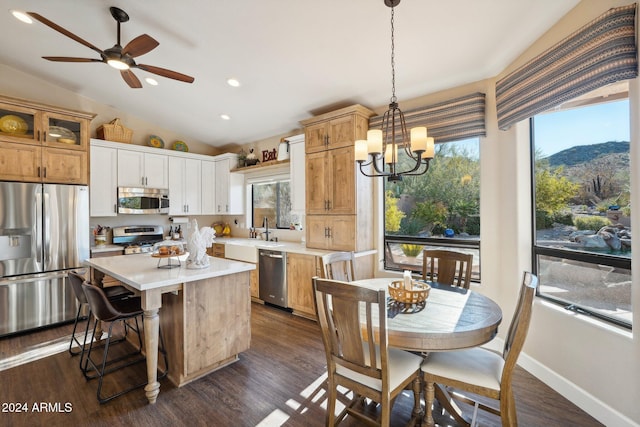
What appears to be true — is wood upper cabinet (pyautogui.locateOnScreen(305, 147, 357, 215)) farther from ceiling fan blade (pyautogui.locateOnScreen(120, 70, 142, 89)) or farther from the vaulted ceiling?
ceiling fan blade (pyautogui.locateOnScreen(120, 70, 142, 89))

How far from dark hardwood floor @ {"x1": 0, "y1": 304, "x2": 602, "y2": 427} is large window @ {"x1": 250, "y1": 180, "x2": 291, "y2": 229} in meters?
2.55

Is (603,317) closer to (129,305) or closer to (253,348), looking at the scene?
(253,348)

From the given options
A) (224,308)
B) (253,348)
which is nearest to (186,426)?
(224,308)

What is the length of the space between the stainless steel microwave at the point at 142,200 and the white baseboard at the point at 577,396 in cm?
543

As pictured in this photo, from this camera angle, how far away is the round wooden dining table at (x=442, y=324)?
1518mm

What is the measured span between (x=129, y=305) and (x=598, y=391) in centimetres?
360

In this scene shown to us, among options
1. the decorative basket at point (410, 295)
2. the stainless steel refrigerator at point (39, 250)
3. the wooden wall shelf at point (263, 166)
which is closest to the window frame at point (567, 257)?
the decorative basket at point (410, 295)

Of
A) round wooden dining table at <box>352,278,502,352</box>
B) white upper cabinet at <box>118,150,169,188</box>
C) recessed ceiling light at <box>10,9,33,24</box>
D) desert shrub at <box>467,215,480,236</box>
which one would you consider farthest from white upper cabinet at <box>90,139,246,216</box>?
round wooden dining table at <box>352,278,502,352</box>

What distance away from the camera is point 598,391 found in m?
1.94

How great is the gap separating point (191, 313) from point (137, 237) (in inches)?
128

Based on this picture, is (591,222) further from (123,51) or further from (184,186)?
(184,186)

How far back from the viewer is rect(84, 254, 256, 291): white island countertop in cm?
212

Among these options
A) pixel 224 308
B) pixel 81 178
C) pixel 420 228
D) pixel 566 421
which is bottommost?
pixel 566 421

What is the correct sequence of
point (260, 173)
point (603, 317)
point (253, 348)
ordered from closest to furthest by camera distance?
point (603, 317), point (253, 348), point (260, 173)
